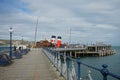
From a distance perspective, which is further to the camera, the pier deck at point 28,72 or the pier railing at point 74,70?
the pier deck at point 28,72

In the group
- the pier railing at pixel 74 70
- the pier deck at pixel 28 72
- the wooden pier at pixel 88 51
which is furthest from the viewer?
the wooden pier at pixel 88 51

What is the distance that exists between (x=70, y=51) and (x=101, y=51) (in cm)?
2122

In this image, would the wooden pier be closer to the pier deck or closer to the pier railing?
the pier deck

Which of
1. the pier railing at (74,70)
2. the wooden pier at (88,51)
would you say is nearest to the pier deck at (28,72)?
Answer: the pier railing at (74,70)

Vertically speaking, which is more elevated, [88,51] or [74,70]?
[74,70]

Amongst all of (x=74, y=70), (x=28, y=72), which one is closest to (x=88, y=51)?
(x=28, y=72)

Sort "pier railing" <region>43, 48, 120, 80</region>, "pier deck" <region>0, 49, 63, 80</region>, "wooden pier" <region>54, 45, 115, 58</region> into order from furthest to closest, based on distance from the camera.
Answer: "wooden pier" <region>54, 45, 115, 58</region>, "pier deck" <region>0, 49, 63, 80</region>, "pier railing" <region>43, 48, 120, 80</region>

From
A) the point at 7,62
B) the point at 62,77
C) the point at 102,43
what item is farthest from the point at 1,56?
the point at 102,43

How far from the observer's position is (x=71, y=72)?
35.3ft

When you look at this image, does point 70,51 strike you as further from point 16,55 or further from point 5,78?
point 5,78

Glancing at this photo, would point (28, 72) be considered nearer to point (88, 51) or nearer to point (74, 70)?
point (74, 70)

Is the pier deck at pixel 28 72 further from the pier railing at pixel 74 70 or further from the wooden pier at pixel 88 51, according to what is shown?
the wooden pier at pixel 88 51

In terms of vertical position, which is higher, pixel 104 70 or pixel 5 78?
pixel 104 70

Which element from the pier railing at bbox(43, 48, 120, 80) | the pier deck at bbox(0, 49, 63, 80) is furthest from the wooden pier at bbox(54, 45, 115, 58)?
the pier railing at bbox(43, 48, 120, 80)
